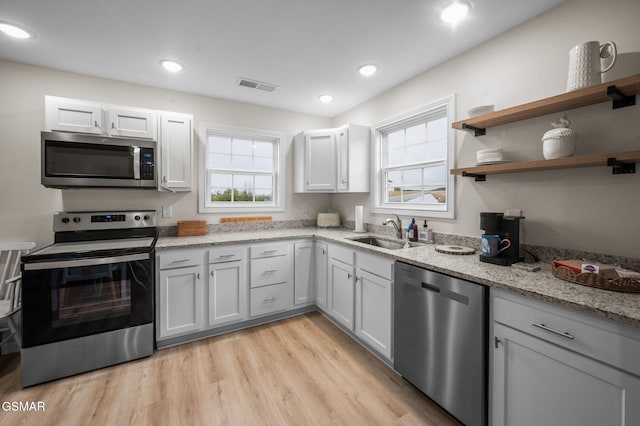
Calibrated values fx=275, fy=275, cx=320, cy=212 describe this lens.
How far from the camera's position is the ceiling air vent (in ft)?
9.20

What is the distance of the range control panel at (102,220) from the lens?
2.44 m

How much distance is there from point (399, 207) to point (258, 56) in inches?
77.0

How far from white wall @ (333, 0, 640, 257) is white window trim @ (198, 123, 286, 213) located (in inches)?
79.8

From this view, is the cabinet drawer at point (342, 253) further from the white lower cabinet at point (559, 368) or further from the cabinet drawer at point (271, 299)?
the white lower cabinet at point (559, 368)

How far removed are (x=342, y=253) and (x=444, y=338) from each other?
47.2 inches

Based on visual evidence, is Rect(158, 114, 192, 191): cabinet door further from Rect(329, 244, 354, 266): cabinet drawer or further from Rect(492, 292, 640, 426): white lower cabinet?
Rect(492, 292, 640, 426): white lower cabinet

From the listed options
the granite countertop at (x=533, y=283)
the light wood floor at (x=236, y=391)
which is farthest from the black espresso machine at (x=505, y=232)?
the light wood floor at (x=236, y=391)

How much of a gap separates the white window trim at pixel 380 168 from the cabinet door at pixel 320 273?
2.59 ft

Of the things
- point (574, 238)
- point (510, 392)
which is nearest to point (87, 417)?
Result: point (510, 392)

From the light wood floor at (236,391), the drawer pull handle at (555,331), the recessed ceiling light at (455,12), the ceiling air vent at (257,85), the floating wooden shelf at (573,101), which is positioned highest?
the ceiling air vent at (257,85)

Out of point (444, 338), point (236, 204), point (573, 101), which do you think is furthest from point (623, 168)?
point (236, 204)

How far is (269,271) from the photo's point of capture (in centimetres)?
290

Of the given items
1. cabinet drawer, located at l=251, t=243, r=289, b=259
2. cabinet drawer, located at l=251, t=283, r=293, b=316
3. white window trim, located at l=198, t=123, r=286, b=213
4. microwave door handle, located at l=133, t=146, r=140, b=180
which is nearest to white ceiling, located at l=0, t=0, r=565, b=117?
white window trim, located at l=198, t=123, r=286, b=213

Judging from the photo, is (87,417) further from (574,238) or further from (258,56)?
(574,238)
